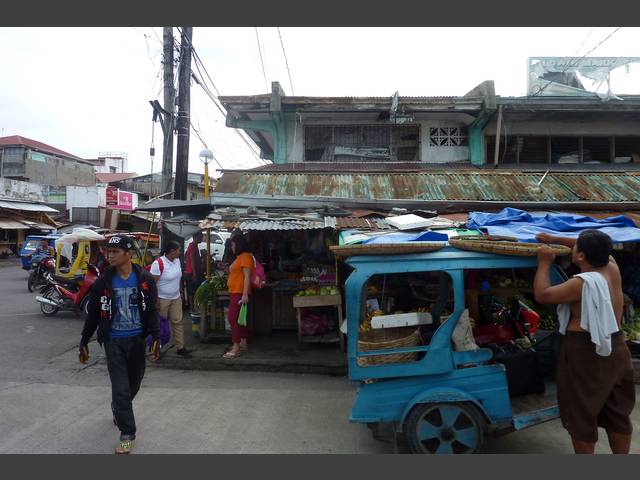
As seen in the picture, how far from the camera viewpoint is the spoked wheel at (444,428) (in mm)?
3203

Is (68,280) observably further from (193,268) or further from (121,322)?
(121,322)

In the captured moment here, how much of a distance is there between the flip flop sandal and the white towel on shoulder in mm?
3818

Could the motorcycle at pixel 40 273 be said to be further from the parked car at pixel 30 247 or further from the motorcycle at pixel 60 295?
the motorcycle at pixel 60 295

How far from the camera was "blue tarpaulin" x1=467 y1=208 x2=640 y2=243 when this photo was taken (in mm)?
4668

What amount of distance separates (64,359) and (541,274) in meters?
6.76

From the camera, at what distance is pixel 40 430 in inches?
153

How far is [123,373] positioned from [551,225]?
17.0 ft

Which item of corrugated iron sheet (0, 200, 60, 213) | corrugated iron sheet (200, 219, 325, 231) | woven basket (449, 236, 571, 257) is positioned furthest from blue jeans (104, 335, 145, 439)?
corrugated iron sheet (0, 200, 60, 213)

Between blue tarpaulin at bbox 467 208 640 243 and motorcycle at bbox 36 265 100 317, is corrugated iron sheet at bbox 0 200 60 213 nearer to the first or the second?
motorcycle at bbox 36 265 100 317

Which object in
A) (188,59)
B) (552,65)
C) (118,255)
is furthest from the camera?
(552,65)

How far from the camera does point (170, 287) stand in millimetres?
5809

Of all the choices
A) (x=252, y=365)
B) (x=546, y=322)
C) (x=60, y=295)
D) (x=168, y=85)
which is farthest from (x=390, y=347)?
(x=60, y=295)

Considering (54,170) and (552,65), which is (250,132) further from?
(54,170)

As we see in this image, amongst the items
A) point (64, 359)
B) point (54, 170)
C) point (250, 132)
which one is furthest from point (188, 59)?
point (54, 170)
